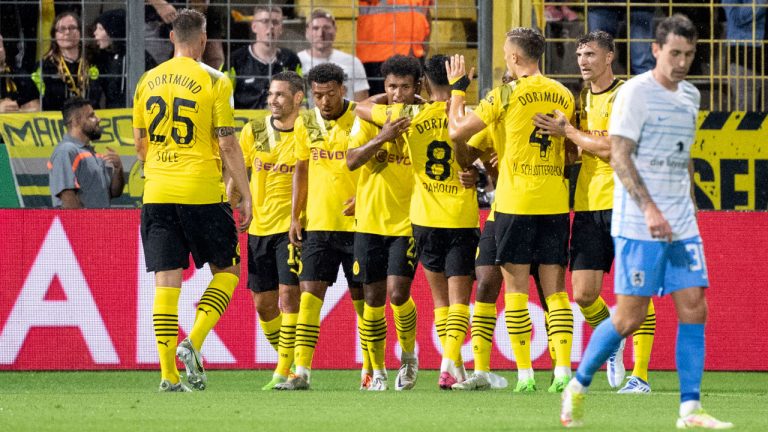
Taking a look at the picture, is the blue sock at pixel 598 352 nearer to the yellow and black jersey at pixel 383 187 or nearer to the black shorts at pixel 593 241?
the black shorts at pixel 593 241

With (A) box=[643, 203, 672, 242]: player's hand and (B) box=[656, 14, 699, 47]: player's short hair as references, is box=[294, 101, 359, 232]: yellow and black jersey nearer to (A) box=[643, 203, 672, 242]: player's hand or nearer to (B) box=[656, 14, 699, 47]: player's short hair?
(B) box=[656, 14, 699, 47]: player's short hair

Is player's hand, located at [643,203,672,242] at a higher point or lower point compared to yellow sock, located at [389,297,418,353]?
higher

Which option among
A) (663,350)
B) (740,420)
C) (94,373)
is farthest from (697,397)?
(94,373)

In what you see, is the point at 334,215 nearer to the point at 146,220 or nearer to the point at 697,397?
the point at 146,220

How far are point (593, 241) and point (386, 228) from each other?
138 centimetres

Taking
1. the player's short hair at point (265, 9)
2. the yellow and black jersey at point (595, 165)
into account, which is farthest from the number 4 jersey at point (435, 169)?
the player's short hair at point (265, 9)

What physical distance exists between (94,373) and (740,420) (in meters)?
6.24

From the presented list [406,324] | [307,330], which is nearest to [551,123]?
[406,324]

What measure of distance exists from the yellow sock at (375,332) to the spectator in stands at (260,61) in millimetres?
4575

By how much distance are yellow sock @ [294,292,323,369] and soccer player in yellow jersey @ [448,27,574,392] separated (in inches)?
55.9

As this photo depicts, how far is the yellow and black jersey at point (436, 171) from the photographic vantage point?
9.73 meters

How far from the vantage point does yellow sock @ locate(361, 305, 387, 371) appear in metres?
10.1

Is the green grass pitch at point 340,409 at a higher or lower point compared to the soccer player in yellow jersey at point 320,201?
lower

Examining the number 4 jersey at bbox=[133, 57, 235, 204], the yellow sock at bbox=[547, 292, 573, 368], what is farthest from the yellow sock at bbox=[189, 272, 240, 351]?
the yellow sock at bbox=[547, 292, 573, 368]
